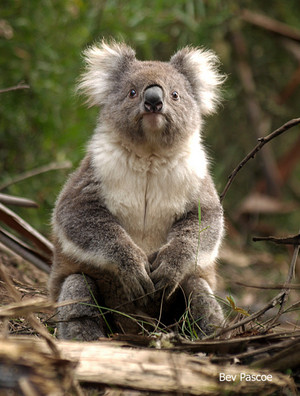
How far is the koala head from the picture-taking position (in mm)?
3850

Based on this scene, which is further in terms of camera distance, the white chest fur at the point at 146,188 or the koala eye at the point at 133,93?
the koala eye at the point at 133,93

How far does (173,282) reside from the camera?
363 centimetres

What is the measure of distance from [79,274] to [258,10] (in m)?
7.96

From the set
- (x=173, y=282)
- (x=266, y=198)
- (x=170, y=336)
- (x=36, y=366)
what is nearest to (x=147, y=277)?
(x=173, y=282)

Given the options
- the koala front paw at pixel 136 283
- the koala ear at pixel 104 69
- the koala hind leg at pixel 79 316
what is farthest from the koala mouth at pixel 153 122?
the koala hind leg at pixel 79 316

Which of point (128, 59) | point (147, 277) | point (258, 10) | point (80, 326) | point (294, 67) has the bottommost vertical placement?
point (80, 326)

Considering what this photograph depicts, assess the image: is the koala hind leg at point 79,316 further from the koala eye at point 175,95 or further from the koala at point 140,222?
the koala eye at point 175,95

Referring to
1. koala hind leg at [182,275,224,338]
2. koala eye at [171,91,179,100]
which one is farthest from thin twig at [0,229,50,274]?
koala eye at [171,91,179,100]

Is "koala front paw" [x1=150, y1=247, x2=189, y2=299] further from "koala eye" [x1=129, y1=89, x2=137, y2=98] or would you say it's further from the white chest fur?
"koala eye" [x1=129, y1=89, x2=137, y2=98]

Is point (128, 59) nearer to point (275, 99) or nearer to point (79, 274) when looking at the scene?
point (79, 274)

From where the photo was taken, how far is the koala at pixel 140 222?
362cm

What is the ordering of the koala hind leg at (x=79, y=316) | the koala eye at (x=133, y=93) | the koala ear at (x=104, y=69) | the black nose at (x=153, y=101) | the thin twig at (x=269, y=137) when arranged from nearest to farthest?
1. the thin twig at (x=269, y=137)
2. the koala hind leg at (x=79, y=316)
3. the black nose at (x=153, y=101)
4. the koala eye at (x=133, y=93)
5. the koala ear at (x=104, y=69)

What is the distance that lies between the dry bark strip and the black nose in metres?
1.87

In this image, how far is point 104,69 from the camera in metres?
4.54
